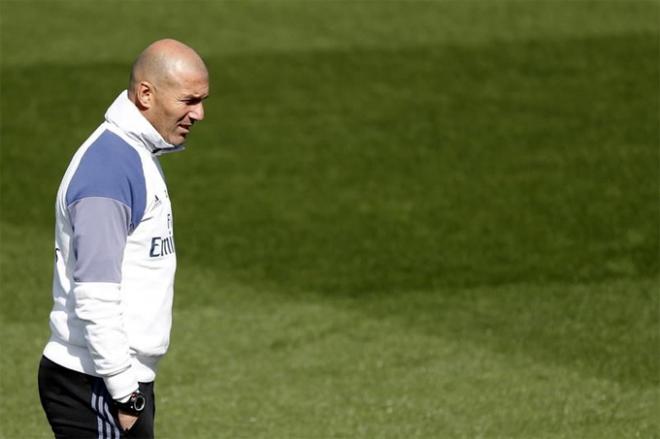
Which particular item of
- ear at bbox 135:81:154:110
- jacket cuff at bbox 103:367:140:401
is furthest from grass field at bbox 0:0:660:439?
ear at bbox 135:81:154:110

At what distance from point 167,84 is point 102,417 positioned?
132cm

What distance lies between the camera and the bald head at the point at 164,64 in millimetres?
5258

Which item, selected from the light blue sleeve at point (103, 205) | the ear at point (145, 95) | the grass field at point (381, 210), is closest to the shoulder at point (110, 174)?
the light blue sleeve at point (103, 205)

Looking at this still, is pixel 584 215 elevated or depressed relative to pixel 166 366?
elevated

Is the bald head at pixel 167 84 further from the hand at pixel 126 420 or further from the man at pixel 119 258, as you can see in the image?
the hand at pixel 126 420

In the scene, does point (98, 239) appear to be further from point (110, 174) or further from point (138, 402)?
point (138, 402)

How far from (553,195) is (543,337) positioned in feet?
13.1

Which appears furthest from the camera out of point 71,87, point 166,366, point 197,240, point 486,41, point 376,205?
point 486,41

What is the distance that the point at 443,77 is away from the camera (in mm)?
18203

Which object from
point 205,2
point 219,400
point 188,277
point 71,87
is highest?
point 205,2

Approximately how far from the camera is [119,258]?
5055 mm

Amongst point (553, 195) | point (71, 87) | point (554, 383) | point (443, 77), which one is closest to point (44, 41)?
point (71, 87)

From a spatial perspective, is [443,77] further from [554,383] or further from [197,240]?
[554,383]

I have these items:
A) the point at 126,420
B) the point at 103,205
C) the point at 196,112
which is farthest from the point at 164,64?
the point at 126,420
